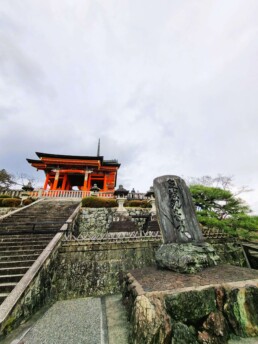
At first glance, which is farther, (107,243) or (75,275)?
(107,243)

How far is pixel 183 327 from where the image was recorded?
2754 mm

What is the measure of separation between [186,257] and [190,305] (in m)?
1.33

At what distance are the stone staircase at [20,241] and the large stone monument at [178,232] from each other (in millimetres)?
4275

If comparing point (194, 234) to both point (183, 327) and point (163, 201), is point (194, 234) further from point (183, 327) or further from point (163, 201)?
point (183, 327)

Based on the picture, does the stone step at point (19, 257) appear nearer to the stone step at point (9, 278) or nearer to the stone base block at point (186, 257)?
the stone step at point (9, 278)

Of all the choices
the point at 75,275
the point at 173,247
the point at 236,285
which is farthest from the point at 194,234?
the point at 75,275

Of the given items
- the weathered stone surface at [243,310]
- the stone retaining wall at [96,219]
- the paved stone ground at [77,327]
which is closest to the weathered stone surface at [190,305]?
the weathered stone surface at [243,310]

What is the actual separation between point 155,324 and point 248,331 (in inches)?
69.8

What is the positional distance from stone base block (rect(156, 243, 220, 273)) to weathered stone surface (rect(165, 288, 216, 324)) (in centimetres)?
106

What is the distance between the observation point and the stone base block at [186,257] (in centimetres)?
409

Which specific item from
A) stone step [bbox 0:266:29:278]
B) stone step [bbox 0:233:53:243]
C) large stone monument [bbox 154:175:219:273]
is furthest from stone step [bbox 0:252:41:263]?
large stone monument [bbox 154:175:219:273]

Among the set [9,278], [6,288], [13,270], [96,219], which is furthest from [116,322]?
[96,219]

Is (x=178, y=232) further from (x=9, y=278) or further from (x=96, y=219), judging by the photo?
(x=96, y=219)

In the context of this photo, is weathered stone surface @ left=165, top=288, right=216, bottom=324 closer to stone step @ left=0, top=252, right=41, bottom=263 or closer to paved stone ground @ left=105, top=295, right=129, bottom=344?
paved stone ground @ left=105, top=295, right=129, bottom=344
